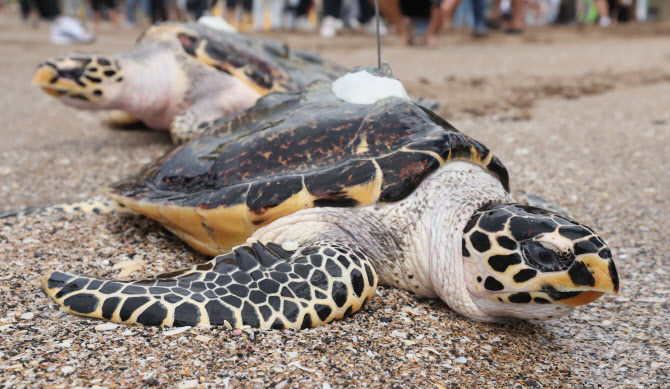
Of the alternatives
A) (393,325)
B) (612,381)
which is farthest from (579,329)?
(393,325)

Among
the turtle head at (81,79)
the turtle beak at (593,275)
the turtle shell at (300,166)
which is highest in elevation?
the turtle head at (81,79)

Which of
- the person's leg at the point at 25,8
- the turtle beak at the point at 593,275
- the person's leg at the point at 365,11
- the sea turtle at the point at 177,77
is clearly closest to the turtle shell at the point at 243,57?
the sea turtle at the point at 177,77

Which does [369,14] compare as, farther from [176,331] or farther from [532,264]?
[176,331]

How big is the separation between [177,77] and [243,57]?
49cm

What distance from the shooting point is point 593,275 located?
57.3 inches

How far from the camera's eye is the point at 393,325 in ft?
5.30

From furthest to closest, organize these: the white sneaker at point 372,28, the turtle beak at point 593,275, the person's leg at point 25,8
Answer: the person's leg at point 25,8 < the white sneaker at point 372,28 < the turtle beak at point 593,275

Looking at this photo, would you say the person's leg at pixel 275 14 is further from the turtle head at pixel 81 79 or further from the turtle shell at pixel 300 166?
the turtle shell at pixel 300 166

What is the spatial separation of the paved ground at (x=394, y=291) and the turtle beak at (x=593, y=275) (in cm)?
24

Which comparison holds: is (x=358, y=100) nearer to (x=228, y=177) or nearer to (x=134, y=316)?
(x=228, y=177)

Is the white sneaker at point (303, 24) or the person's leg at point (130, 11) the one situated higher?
the person's leg at point (130, 11)

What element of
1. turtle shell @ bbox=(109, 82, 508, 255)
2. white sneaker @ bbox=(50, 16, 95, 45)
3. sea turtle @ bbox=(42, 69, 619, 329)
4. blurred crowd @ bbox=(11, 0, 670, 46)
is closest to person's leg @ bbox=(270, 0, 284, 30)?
blurred crowd @ bbox=(11, 0, 670, 46)

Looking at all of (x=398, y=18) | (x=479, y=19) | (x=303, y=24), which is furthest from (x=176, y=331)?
(x=303, y=24)

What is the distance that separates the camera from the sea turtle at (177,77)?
11.6 feet
